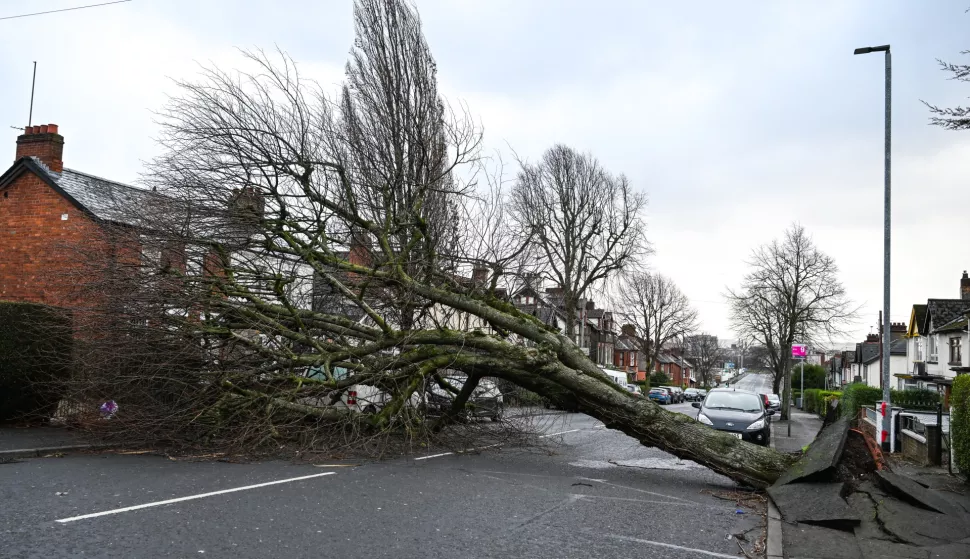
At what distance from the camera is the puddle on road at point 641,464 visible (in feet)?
40.7

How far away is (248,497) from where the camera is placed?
800cm

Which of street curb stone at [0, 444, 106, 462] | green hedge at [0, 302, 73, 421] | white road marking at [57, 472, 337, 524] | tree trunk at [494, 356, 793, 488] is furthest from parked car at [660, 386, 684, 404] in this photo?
white road marking at [57, 472, 337, 524]

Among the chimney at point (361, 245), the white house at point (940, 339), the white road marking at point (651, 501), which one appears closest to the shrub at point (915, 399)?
the white house at point (940, 339)

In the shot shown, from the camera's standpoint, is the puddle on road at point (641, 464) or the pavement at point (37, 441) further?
the puddle on road at point (641, 464)

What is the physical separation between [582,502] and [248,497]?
3880 mm

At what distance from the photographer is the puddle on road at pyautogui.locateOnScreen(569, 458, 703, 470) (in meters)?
12.4

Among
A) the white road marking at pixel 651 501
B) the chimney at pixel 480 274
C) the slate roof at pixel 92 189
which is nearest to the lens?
the white road marking at pixel 651 501

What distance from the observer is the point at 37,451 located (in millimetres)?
11148

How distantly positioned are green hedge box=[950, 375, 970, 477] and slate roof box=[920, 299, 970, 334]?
38454mm

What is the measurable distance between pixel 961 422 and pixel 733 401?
8.95m

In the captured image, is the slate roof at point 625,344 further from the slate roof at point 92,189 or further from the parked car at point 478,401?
the parked car at point 478,401

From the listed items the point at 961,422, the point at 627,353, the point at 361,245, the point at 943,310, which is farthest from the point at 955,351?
the point at 627,353

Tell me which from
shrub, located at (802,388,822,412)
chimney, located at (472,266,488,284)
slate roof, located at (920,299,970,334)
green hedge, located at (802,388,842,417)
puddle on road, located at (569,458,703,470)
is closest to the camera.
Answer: puddle on road, located at (569,458,703,470)

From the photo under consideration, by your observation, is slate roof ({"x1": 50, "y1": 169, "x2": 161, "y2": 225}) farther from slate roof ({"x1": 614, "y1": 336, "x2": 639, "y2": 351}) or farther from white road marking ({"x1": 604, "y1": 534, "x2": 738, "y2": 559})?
slate roof ({"x1": 614, "y1": 336, "x2": 639, "y2": 351})
